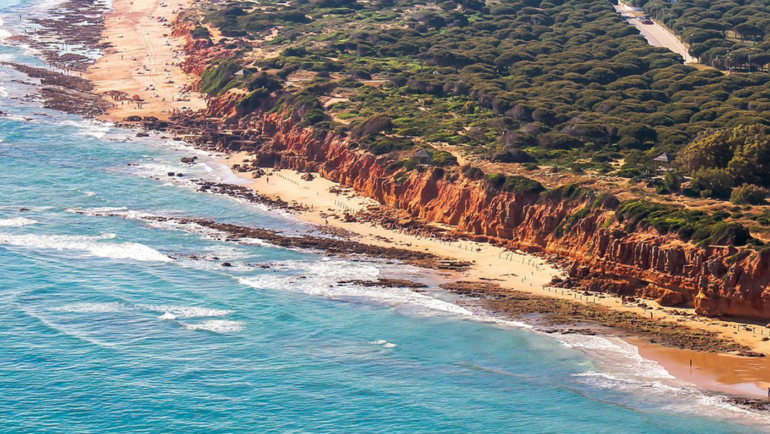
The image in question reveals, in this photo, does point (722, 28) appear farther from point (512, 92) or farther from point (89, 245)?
point (89, 245)

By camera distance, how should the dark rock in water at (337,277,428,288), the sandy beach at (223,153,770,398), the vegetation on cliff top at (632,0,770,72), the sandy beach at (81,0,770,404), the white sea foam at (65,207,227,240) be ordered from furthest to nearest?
the vegetation on cliff top at (632,0,770,72)
the white sea foam at (65,207,227,240)
the dark rock in water at (337,277,428,288)
the sandy beach at (81,0,770,404)
the sandy beach at (223,153,770,398)

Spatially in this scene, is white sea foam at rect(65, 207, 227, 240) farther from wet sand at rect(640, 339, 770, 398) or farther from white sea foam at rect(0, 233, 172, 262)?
wet sand at rect(640, 339, 770, 398)

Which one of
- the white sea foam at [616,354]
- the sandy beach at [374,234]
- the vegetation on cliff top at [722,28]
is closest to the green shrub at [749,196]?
the sandy beach at [374,234]

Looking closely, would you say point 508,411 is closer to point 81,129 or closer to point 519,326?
point 519,326

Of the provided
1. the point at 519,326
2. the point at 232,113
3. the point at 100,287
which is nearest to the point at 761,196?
the point at 519,326


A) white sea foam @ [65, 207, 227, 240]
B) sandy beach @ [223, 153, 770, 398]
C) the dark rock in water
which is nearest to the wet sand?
sandy beach @ [223, 153, 770, 398]

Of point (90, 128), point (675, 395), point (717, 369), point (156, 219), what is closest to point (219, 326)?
point (156, 219)
